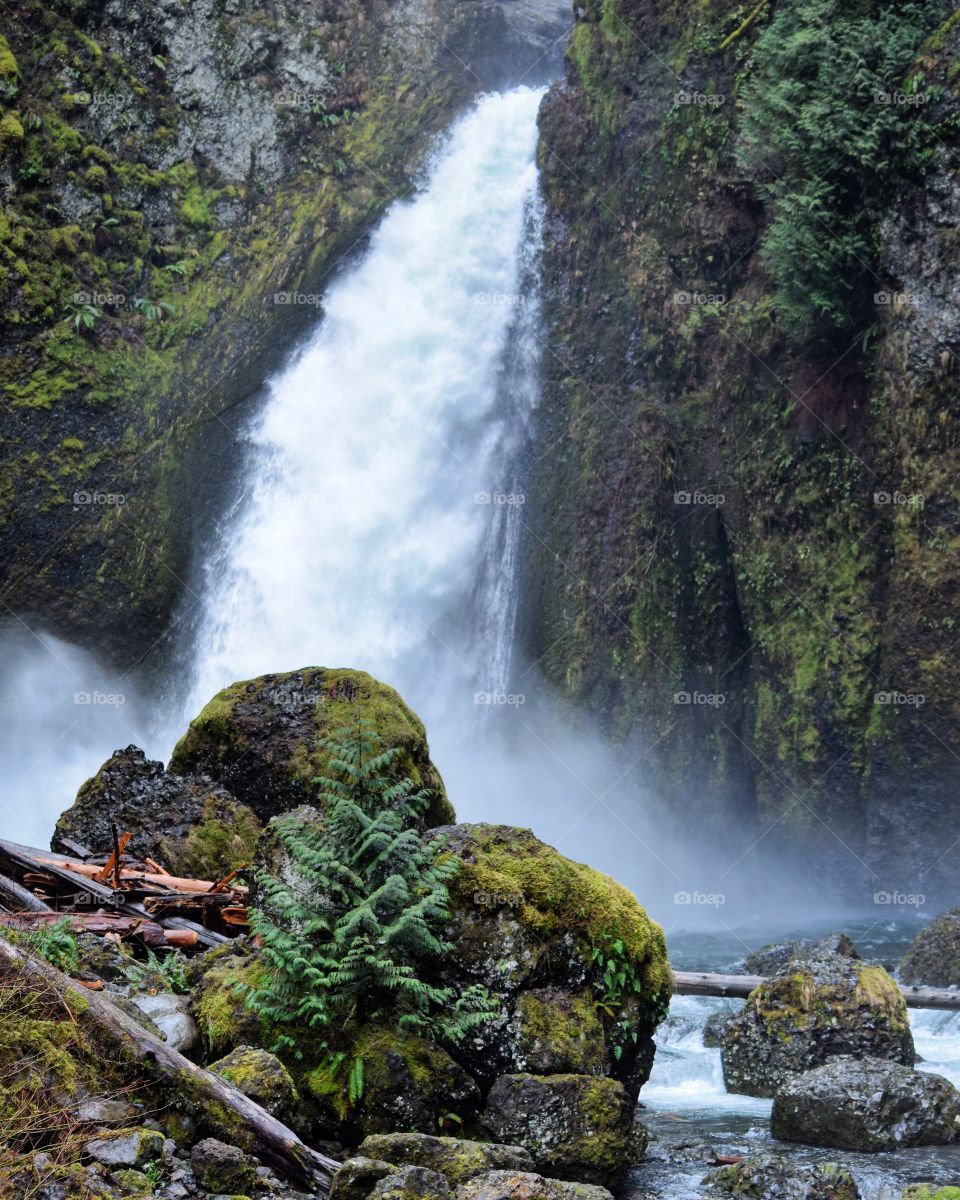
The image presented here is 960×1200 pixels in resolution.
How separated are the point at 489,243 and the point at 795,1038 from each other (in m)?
20.0

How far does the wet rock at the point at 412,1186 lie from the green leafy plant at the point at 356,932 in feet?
3.99

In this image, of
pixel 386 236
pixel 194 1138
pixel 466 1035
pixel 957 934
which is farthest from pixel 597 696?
pixel 194 1138

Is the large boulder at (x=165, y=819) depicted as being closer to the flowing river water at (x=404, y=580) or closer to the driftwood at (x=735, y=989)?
the driftwood at (x=735, y=989)

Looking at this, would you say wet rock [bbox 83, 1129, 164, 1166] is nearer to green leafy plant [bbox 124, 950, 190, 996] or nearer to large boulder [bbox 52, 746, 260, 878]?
green leafy plant [bbox 124, 950, 190, 996]

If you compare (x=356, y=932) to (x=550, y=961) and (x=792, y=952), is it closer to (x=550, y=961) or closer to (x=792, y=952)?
(x=550, y=961)

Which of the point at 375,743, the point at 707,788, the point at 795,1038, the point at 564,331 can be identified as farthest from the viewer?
the point at 564,331

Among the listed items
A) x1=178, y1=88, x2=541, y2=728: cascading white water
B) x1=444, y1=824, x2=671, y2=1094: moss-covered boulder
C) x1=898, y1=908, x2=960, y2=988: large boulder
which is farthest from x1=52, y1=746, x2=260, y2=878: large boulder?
x1=178, y1=88, x2=541, y2=728: cascading white water

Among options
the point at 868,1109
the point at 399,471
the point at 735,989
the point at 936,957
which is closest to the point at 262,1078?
the point at 868,1109

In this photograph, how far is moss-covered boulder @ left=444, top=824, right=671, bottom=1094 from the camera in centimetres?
579

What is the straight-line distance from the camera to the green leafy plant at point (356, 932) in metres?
5.55

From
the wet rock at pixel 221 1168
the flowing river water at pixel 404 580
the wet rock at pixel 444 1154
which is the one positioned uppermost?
the flowing river water at pixel 404 580

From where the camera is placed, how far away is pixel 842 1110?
698 centimetres

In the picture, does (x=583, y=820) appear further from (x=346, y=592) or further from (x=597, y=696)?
(x=346, y=592)

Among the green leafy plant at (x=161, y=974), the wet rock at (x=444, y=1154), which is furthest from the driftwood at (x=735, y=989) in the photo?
the wet rock at (x=444, y=1154)
